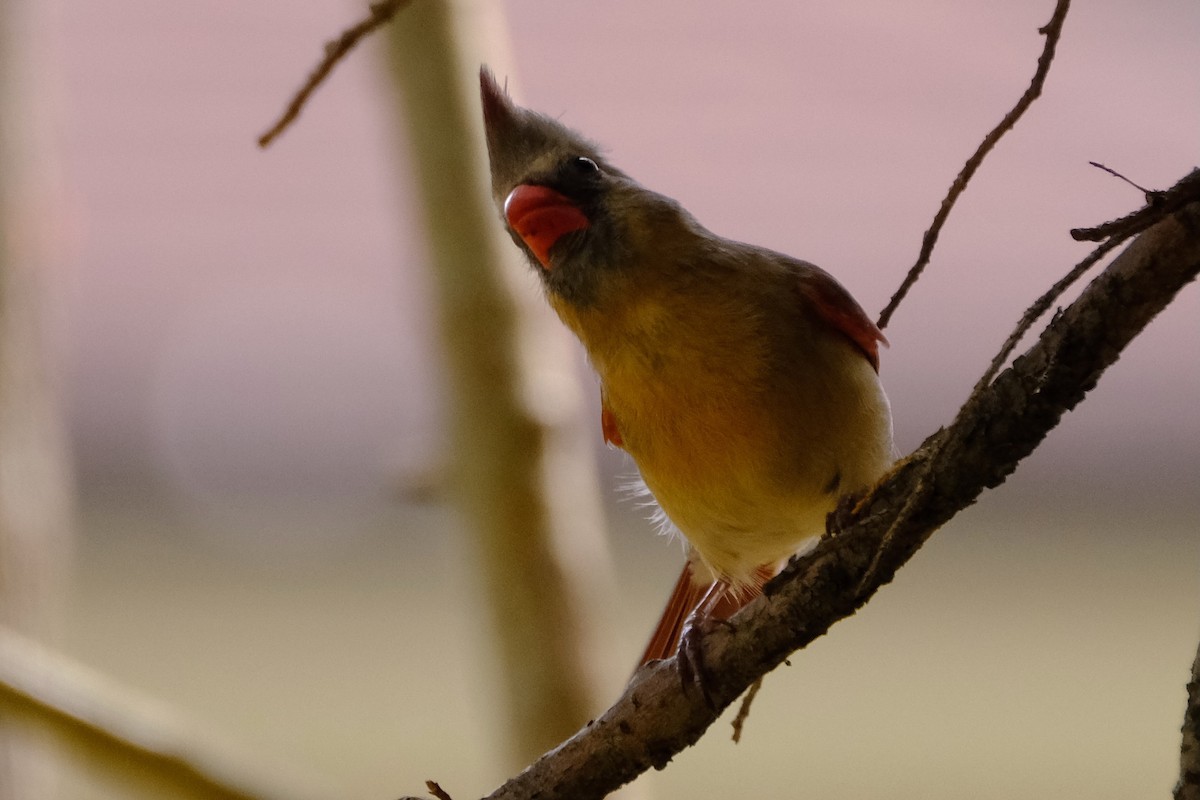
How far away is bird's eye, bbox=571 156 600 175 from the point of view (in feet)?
5.07

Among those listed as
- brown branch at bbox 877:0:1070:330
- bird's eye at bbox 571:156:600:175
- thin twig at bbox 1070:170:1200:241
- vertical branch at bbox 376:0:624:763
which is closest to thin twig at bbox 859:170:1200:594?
thin twig at bbox 1070:170:1200:241

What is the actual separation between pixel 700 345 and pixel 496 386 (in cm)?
100

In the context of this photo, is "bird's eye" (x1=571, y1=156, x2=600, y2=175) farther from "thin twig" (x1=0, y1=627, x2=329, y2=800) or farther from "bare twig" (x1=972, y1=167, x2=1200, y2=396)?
"thin twig" (x1=0, y1=627, x2=329, y2=800)

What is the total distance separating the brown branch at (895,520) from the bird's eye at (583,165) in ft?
1.96

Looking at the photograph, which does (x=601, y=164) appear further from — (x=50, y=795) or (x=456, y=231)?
(x=50, y=795)

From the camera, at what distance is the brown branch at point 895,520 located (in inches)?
33.2

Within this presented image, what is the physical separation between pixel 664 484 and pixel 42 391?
65.6 inches

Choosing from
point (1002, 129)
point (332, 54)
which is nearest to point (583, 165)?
point (332, 54)

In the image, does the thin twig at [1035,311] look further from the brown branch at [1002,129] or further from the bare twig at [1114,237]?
the brown branch at [1002,129]

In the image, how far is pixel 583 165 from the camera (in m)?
1.55

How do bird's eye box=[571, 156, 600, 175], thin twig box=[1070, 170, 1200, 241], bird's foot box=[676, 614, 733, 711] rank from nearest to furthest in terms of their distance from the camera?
1. thin twig box=[1070, 170, 1200, 241]
2. bird's foot box=[676, 614, 733, 711]
3. bird's eye box=[571, 156, 600, 175]

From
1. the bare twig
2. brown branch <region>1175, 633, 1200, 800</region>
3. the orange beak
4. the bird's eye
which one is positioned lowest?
brown branch <region>1175, 633, 1200, 800</region>

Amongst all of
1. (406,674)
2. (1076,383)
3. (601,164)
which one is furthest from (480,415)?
(406,674)

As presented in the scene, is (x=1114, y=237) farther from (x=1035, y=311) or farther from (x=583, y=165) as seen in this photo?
(x=583, y=165)
